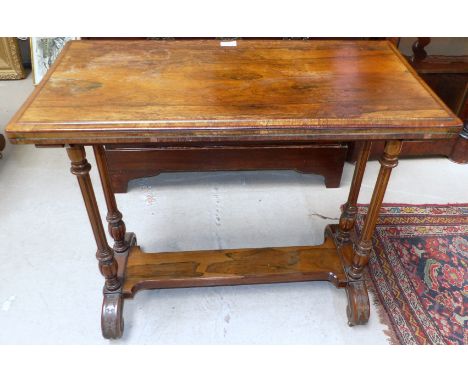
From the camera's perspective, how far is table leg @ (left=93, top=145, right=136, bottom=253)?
147cm

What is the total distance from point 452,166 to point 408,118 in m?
1.60

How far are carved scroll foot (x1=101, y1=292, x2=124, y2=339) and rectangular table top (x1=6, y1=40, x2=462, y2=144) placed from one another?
71 cm

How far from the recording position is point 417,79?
129cm

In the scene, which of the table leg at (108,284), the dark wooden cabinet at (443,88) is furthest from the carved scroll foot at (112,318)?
the dark wooden cabinet at (443,88)

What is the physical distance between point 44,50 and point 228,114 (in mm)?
2551

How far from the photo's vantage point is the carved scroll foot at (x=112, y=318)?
148 cm

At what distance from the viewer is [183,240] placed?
1.92 m

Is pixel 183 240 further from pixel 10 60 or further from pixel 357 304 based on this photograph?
pixel 10 60

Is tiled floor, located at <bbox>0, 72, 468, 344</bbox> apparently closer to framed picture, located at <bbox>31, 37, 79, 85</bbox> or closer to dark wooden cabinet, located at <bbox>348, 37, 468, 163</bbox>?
dark wooden cabinet, located at <bbox>348, 37, 468, 163</bbox>

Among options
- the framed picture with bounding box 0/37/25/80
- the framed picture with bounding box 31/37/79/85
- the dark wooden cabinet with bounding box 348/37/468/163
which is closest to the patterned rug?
the dark wooden cabinet with bounding box 348/37/468/163

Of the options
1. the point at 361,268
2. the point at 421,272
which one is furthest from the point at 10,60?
the point at 421,272

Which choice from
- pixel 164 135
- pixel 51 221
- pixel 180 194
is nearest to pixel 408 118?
pixel 164 135

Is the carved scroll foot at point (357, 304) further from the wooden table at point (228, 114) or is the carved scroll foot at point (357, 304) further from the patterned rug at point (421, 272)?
the patterned rug at point (421, 272)

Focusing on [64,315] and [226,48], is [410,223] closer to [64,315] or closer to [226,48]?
[226,48]
